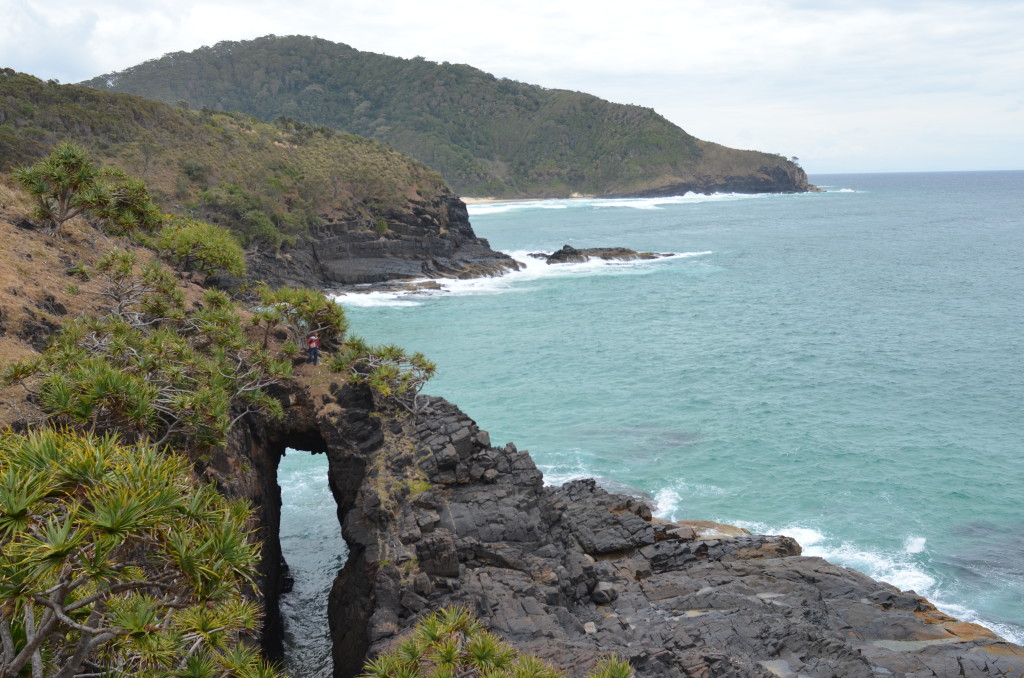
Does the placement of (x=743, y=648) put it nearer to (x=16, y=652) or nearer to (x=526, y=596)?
(x=526, y=596)

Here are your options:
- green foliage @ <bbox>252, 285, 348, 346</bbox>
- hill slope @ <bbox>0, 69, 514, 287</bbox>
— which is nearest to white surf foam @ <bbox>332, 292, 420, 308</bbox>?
hill slope @ <bbox>0, 69, 514, 287</bbox>

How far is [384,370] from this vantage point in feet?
66.9

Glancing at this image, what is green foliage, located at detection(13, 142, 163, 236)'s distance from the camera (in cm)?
2208

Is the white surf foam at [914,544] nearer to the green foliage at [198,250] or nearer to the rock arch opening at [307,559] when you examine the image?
the rock arch opening at [307,559]

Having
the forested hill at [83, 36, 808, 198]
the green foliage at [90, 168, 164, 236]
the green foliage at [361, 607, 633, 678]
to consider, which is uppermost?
the forested hill at [83, 36, 808, 198]

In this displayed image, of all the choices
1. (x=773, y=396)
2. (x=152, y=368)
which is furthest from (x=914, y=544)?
(x=152, y=368)

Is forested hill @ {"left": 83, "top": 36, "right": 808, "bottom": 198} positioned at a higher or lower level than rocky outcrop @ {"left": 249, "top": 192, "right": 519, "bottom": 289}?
higher

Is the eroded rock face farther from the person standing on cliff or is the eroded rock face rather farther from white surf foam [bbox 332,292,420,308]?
white surf foam [bbox 332,292,420,308]

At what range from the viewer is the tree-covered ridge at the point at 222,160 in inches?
2200

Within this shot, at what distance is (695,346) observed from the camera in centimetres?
4431

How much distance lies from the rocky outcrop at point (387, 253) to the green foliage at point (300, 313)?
33408 millimetres

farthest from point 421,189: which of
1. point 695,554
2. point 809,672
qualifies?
point 809,672

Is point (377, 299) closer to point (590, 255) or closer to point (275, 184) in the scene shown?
point (275, 184)

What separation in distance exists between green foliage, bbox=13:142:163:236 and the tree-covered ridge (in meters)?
A: 24.8
